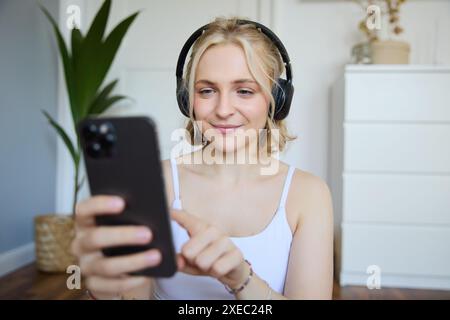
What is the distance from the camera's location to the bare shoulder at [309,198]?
54cm

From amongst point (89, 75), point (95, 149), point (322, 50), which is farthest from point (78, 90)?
point (95, 149)

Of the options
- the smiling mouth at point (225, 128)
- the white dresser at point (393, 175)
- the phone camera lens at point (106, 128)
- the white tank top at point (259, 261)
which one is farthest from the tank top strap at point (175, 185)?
the white dresser at point (393, 175)

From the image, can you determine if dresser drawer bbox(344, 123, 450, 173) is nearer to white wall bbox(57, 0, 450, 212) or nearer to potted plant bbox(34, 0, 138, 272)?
white wall bbox(57, 0, 450, 212)

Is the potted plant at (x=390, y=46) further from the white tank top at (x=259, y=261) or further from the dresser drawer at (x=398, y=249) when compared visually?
the white tank top at (x=259, y=261)

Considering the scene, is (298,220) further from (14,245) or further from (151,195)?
(14,245)

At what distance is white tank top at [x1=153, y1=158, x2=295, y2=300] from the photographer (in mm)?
475

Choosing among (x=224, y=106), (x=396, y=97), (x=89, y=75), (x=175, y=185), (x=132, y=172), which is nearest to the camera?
(x=132, y=172)

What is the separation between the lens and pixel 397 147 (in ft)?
5.65

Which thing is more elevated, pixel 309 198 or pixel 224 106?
pixel 224 106

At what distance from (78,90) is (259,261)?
1.09 m

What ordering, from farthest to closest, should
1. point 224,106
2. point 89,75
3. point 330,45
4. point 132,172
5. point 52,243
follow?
point 330,45 < point 52,243 < point 89,75 < point 224,106 < point 132,172

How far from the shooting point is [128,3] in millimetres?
603

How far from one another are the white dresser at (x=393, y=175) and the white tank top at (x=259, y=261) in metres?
1.27

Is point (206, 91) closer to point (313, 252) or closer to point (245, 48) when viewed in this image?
point (245, 48)
